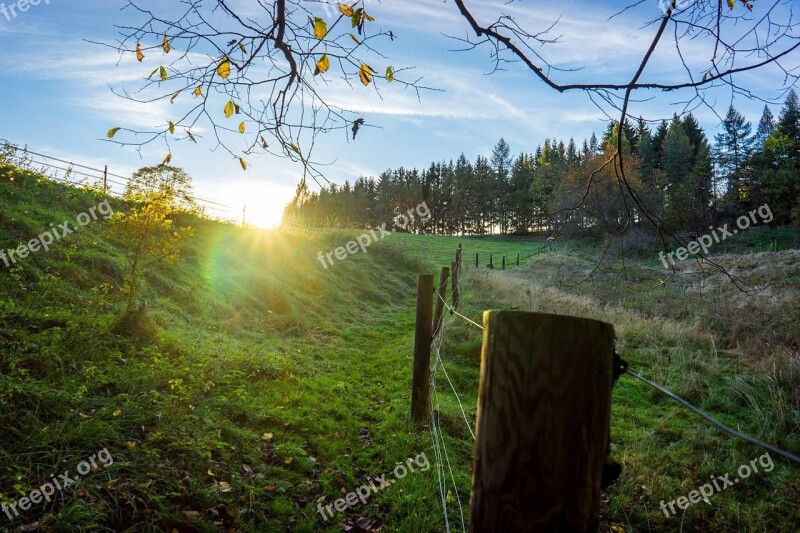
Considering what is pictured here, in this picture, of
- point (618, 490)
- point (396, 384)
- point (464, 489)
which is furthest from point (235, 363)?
point (618, 490)

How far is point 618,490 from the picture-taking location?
401 cm

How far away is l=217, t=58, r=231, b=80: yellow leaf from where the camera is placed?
242 cm

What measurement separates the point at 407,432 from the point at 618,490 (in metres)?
2.21

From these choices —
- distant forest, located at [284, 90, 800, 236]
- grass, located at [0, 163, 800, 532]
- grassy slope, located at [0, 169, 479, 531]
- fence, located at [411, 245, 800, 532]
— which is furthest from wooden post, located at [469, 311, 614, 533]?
distant forest, located at [284, 90, 800, 236]

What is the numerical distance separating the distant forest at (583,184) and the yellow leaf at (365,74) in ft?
69.9

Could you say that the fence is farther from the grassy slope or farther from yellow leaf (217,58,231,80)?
the grassy slope

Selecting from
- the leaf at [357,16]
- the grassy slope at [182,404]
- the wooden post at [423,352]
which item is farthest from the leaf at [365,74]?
the grassy slope at [182,404]

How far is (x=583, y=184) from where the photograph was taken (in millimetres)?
29016

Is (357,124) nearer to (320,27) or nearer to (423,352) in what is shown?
(320,27)

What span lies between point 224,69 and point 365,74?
85 cm

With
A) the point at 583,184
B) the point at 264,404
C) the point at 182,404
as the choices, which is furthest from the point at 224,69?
the point at 583,184

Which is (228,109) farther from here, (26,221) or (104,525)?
(26,221)

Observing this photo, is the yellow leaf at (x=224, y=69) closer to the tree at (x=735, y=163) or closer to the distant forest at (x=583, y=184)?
the distant forest at (x=583, y=184)

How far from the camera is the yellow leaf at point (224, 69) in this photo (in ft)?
7.93
